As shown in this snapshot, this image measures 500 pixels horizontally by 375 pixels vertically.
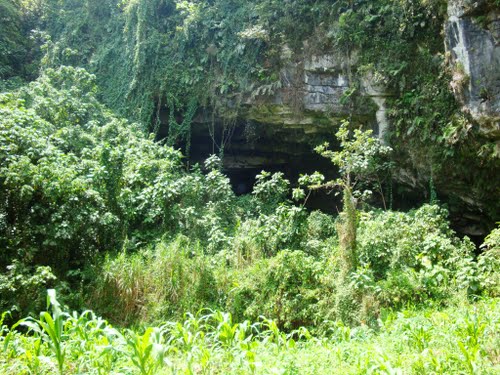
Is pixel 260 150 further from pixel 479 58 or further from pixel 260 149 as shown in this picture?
pixel 479 58

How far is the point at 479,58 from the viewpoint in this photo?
6254 millimetres

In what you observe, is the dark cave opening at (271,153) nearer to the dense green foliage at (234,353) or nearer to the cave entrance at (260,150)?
the cave entrance at (260,150)

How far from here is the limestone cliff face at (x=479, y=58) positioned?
613 cm

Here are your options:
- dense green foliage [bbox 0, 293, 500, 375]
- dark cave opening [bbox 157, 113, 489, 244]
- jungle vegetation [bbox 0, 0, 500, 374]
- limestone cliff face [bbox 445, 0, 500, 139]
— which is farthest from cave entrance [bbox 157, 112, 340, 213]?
dense green foliage [bbox 0, 293, 500, 375]

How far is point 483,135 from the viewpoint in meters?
6.59

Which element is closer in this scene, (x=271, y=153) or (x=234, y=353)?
(x=234, y=353)

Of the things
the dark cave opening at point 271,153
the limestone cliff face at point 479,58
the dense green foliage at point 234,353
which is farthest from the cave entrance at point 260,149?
the dense green foliage at point 234,353

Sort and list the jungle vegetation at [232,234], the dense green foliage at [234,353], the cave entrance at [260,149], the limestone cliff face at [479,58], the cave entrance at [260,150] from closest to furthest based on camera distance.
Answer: the dense green foliage at [234,353], the jungle vegetation at [232,234], the limestone cliff face at [479,58], the cave entrance at [260,149], the cave entrance at [260,150]

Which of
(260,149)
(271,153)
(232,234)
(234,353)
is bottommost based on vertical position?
(234,353)

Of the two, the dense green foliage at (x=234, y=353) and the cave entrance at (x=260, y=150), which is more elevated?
the cave entrance at (x=260, y=150)

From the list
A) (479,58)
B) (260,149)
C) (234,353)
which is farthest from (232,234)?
(260,149)

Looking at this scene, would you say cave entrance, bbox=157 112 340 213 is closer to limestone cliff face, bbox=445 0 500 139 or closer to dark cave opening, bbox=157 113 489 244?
dark cave opening, bbox=157 113 489 244

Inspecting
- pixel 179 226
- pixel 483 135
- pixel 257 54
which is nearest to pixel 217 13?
pixel 257 54

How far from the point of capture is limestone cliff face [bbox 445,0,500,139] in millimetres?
6133
